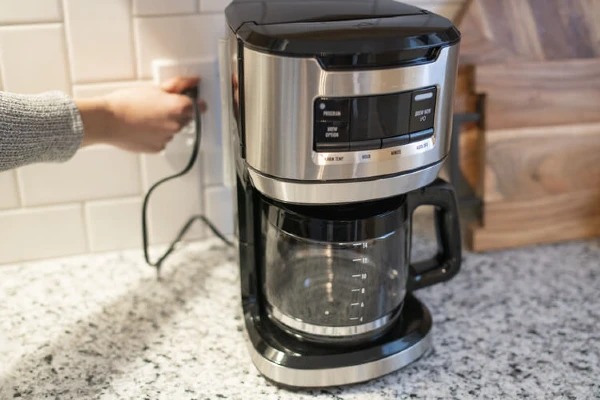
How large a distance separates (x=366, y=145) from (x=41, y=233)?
0.53m

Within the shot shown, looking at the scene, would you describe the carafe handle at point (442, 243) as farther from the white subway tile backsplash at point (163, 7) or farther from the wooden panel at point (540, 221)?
the white subway tile backsplash at point (163, 7)

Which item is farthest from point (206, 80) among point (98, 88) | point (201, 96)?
point (98, 88)

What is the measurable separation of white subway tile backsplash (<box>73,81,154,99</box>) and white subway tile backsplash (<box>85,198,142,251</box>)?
148 millimetres

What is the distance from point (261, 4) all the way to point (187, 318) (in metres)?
0.37

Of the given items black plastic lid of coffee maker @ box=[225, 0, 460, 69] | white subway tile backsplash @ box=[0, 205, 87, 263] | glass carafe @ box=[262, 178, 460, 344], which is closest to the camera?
black plastic lid of coffee maker @ box=[225, 0, 460, 69]

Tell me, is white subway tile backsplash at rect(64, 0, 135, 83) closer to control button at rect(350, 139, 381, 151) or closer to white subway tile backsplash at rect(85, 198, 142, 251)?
white subway tile backsplash at rect(85, 198, 142, 251)

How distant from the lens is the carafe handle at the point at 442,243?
2.28 feet

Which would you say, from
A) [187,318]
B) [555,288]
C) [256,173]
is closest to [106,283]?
[187,318]

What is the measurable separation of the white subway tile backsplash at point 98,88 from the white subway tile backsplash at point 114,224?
0.49ft

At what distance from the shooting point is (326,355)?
25.7 inches

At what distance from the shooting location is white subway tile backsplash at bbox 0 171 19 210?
830mm

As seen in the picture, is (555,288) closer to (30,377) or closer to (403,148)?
(403,148)

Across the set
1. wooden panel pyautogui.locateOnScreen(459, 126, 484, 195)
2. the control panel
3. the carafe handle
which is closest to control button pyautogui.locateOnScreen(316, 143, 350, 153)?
the control panel

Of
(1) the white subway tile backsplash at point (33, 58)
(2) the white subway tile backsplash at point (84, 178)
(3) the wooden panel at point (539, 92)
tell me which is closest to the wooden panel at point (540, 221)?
(3) the wooden panel at point (539, 92)
